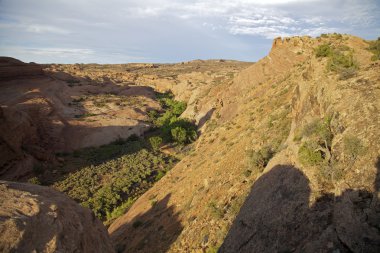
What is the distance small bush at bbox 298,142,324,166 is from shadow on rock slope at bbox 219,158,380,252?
0.47m

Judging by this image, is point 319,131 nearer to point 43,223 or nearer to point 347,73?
point 347,73

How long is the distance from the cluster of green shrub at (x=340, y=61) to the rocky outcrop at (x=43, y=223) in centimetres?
1102

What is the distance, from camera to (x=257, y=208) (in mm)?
9812

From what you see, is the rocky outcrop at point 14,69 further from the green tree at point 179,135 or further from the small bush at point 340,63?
the small bush at point 340,63

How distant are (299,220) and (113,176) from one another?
2618cm

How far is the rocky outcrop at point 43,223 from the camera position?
254 inches

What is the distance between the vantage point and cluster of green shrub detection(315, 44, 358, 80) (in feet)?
36.1

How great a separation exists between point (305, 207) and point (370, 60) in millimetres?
8088

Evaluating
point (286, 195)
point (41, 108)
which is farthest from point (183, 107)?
point (286, 195)

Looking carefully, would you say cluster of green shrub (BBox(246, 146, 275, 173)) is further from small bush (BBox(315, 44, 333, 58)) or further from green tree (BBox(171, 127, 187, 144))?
green tree (BBox(171, 127, 187, 144))

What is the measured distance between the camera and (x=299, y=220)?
793cm

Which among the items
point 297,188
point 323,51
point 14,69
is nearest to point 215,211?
point 297,188

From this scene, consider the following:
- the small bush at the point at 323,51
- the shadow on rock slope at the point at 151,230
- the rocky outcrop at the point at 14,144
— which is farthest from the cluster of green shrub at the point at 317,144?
the rocky outcrop at the point at 14,144

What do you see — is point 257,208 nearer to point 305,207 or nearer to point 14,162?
point 305,207
